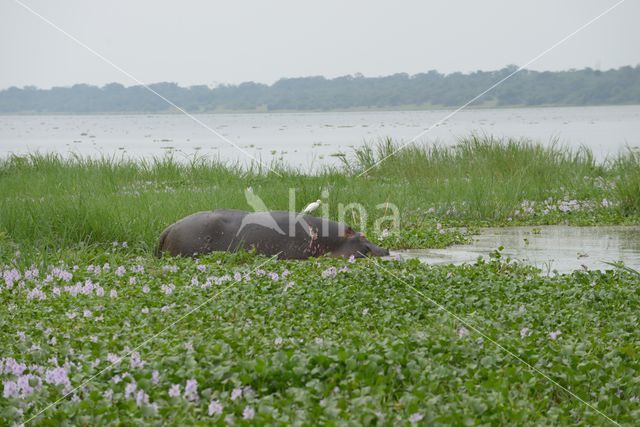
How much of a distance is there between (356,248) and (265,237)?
91 cm

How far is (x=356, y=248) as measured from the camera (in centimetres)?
904

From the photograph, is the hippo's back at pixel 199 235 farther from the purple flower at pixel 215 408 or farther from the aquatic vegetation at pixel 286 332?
the purple flower at pixel 215 408

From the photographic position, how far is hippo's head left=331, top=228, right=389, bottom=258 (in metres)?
9.01

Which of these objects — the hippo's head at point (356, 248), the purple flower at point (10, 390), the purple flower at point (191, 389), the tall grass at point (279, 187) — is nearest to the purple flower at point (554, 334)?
the purple flower at point (191, 389)

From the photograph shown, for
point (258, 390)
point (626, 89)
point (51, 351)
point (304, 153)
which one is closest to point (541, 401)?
point (258, 390)

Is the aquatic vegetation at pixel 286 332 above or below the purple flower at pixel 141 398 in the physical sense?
below

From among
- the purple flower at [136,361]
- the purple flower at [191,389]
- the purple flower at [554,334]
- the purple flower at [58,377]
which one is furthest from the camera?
the purple flower at [554,334]

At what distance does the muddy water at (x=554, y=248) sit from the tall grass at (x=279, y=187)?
0.96m

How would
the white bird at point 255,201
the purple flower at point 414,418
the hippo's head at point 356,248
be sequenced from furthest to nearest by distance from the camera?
1. the white bird at point 255,201
2. the hippo's head at point 356,248
3. the purple flower at point 414,418

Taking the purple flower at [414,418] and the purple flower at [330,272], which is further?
the purple flower at [330,272]

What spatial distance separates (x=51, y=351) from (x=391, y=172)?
464 inches

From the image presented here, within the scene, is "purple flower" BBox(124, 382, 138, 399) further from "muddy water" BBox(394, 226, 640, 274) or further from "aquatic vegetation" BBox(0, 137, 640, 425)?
"muddy water" BBox(394, 226, 640, 274)

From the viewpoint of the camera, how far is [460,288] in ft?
23.1

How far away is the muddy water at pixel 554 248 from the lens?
8.74m
